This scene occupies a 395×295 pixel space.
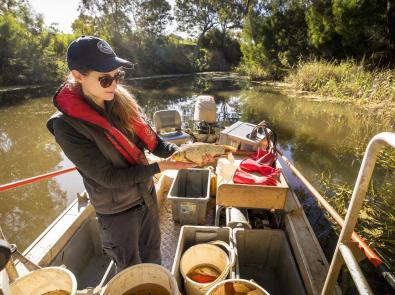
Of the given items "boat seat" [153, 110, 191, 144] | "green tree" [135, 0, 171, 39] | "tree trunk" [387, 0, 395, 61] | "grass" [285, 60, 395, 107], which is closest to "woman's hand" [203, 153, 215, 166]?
"boat seat" [153, 110, 191, 144]

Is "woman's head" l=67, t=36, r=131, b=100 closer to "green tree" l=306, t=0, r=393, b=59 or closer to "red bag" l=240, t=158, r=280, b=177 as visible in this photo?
"red bag" l=240, t=158, r=280, b=177

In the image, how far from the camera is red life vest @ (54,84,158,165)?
1.51 metres

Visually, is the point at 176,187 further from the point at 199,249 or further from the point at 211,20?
the point at 211,20

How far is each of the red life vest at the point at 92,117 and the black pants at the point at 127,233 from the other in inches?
14.5

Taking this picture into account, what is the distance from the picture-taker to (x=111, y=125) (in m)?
1.65

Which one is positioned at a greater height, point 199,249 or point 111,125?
point 111,125

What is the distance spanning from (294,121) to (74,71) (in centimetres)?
942

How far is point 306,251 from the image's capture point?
2.43m

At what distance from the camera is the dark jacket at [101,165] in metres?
1.49

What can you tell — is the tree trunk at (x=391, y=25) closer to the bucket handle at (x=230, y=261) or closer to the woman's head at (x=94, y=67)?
the bucket handle at (x=230, y=261)

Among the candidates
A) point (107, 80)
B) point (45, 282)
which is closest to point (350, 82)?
point (107, 80)

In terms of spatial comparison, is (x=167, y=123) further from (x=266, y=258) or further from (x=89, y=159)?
(x=89, y=159)

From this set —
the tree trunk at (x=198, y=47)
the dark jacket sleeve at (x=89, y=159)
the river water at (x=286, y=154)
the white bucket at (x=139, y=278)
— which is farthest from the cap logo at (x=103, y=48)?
the tree trunk at (x=198, y=47)

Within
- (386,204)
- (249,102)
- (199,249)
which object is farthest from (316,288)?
(249,102)
